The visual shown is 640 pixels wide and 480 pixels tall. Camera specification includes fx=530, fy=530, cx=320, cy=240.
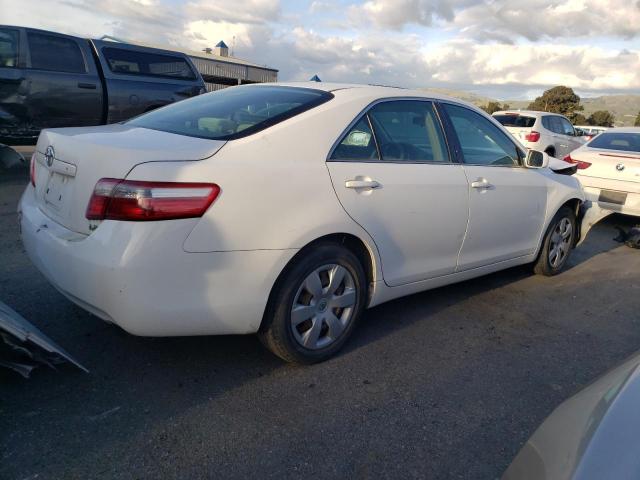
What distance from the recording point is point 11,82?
7.42 m

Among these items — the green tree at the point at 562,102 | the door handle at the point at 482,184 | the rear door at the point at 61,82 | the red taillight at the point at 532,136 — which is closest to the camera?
the door handle at the point at 482,184

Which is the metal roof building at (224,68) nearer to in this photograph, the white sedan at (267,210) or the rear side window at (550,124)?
the rear side window at (550,124)

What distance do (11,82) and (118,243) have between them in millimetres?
6502

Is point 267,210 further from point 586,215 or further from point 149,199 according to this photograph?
point 586,215

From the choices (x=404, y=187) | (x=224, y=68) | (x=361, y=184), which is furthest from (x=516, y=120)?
(x=224, y=68)

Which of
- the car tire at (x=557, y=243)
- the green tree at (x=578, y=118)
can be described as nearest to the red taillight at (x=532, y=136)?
the car tire at (x=557, y=243)

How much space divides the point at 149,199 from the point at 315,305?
111 cm

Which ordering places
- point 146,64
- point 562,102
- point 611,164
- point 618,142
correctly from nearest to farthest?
point 611,164 → point 618,142 → point 146,64 → point 562,102

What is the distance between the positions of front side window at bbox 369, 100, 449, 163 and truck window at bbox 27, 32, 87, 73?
6.35 meters

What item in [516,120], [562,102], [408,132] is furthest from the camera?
[562,102]

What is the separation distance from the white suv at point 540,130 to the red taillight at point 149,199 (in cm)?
1176

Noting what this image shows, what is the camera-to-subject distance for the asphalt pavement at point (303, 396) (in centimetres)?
229

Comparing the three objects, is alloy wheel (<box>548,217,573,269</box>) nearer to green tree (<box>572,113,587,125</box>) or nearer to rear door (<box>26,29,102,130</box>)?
rear door (<box>26,29,102,130</box>)

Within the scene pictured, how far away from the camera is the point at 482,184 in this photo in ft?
12.6
